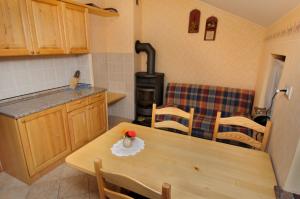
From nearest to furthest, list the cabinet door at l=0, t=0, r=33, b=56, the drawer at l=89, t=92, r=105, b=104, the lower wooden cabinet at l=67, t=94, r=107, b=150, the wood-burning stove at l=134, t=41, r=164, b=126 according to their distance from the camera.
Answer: the cabinet door at l=0, t=0, r=33, b=56 → the lower wooden cabinet at l=67, t=94, r=107, b=150 → the drawer at l=89, t=92, r=105, b=104 → the wood-burning stove at l=134, t=41, r=164, b=126

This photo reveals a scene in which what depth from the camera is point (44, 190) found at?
73.0 inches

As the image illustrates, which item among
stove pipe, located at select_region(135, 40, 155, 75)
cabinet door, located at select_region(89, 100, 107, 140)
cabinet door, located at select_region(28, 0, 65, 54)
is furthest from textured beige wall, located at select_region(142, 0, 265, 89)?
cabinet door, located at select_region(28, 0, 65, 54)

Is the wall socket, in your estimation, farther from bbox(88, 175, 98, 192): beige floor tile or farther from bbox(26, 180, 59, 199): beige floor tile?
bbox(26, 180, 59, 199): beige floor tile

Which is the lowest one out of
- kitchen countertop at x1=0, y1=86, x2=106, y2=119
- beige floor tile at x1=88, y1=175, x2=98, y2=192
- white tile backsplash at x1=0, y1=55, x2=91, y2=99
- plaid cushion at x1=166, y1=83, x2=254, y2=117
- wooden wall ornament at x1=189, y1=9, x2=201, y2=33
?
beige floor tile at x1=88, y1=175, x2=98, y2=192

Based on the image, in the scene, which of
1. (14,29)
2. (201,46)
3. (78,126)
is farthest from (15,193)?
(201,46)

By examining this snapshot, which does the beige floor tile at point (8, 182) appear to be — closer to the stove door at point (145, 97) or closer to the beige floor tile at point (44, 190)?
the beige floor tile at point (44, 190)

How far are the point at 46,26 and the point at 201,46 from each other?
2.36 meters

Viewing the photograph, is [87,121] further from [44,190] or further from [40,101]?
[44,190]

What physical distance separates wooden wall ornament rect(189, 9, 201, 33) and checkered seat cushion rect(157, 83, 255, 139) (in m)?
0.98

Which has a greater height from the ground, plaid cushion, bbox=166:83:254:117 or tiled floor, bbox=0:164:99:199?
plaid cushion, bbox=166:83:254:117

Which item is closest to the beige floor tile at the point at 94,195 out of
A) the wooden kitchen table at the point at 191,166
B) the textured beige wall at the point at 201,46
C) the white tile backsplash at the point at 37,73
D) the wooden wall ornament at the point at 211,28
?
the wooden kitchen table at the point at 191,166

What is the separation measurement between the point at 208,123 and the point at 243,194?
5.57ft

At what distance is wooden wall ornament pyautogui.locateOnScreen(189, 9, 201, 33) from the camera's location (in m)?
3.04

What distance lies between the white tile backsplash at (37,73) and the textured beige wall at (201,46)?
52.5 inches
